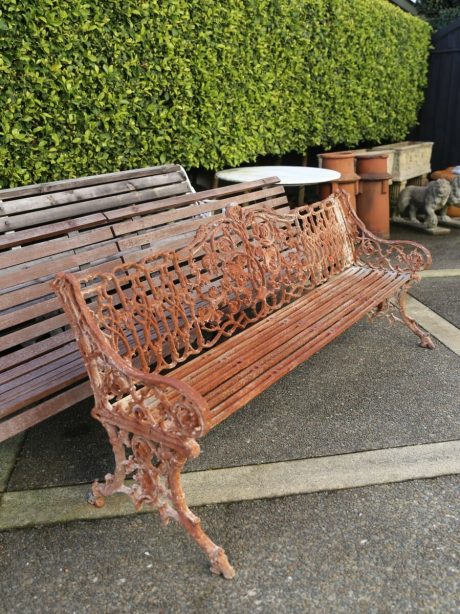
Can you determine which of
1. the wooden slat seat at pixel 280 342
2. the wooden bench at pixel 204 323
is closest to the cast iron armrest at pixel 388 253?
the wooden bench at pixel 204 323

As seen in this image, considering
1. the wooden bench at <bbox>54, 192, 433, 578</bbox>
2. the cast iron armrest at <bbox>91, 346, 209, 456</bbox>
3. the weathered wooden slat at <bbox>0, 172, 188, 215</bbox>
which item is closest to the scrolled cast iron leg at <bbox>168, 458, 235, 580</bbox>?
the wooden bench at <bbox>54, 192, 433, 578</bbox>

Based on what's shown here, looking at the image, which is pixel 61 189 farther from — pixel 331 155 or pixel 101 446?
pixel 331 155

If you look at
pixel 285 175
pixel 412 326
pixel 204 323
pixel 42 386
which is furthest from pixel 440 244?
pixel 42 386

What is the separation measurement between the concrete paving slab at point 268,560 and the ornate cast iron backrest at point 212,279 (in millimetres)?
763

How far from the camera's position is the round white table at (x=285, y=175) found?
4.91m

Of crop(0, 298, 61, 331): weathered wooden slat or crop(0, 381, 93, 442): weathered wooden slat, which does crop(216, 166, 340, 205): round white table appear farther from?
crop(0, 381, 93, 442): weathered wooden slat

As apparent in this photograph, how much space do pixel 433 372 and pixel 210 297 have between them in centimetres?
162

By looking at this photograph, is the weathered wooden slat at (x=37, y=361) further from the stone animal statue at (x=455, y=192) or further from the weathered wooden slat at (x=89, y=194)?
the stone animal statue at (x=455, y=192)

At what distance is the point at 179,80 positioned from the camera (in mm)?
4820

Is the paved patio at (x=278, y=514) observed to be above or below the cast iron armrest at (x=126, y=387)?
below

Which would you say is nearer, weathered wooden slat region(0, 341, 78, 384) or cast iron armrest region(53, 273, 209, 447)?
cast iron armrest region(53, 273, 209, 447)

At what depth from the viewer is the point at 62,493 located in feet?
8.45

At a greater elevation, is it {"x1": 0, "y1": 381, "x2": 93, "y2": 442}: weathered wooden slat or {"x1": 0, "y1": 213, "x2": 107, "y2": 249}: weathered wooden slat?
{"x1": 0, "y1": 213, "x2": 107, "y2": 249}: weathered wooden slat

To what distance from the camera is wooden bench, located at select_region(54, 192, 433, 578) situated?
210 centimetres
